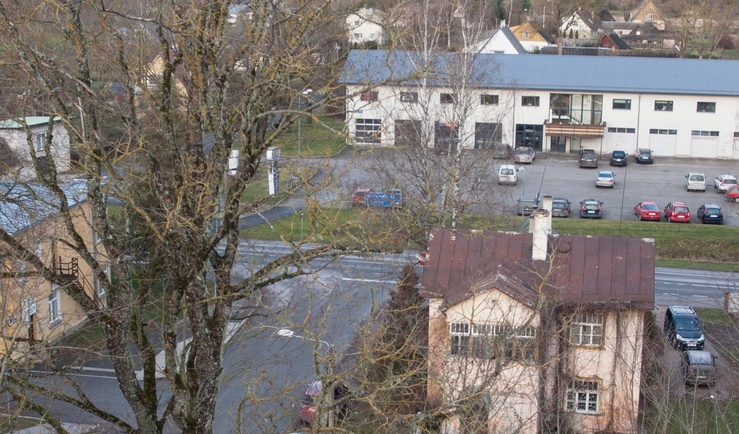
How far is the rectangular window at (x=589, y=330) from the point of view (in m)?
15.7

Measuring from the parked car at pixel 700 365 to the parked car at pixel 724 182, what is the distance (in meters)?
19.3

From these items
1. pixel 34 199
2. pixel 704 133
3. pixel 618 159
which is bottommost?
pixel 618 159

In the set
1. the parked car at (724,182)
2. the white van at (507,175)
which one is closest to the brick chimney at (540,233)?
the white van at (507,175)

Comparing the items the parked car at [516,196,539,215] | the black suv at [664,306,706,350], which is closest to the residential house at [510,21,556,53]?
the parked car at [516,196,539,215]

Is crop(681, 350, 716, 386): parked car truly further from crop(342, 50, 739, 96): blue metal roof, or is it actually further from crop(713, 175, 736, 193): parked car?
crop(342, 50, 739, 96): blue metal roof

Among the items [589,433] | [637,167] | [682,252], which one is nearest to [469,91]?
[682,252]

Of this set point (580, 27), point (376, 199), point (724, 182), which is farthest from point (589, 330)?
point (580, 27)

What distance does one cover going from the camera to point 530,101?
4369cm

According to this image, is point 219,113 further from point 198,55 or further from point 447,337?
point 447,337

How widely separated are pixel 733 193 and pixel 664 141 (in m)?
8.79

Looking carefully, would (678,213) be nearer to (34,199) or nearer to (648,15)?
(34,199)

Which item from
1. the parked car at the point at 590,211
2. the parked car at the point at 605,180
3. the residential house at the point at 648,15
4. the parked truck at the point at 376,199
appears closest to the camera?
the parked truck at the point at 376,199

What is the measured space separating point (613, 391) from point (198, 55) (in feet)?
35.2

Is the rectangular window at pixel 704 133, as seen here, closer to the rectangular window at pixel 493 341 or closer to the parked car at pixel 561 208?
the parked car at pixel 561 208
